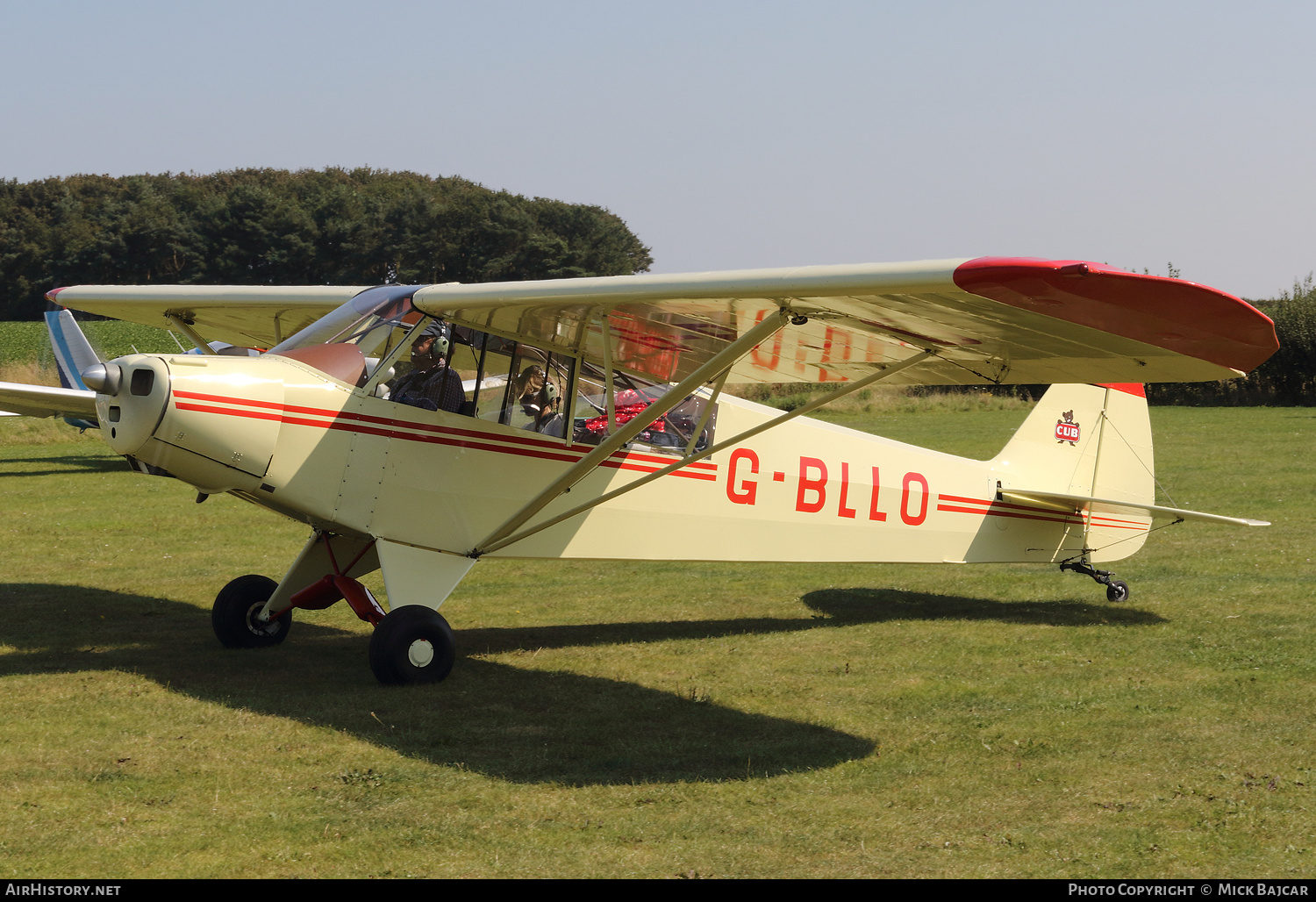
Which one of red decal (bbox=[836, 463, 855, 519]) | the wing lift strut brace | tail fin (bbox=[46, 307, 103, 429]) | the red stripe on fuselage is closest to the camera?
the wing lift strut brace

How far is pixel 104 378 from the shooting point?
590 cm

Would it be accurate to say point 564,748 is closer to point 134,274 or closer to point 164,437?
point 164,437

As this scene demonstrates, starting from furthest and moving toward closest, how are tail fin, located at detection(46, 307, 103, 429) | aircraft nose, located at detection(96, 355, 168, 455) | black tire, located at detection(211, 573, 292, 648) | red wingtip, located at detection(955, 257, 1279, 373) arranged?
tail fin, located at detection(46, 307, 103, 429), black tire, located at detection(211, 573, 292, 648), aircraft nose, located at detection(96, 355, 168, 455), red wingtip, located at detection(955, 257, 1279, 373)

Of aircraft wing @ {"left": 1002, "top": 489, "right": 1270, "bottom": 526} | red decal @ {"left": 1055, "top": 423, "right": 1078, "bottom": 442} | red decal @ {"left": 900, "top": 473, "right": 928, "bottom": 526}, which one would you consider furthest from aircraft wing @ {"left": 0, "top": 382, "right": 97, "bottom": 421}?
red decal @ {"left": 1055, "top": 423, "right": 1078, "bottom": 442}

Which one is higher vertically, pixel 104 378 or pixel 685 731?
pixel 104 378

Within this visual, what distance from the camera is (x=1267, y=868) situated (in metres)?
4.07

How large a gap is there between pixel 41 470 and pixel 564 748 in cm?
1786

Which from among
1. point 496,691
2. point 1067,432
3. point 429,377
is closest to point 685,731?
point 496,691

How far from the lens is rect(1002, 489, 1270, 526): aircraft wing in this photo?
8.50 meters

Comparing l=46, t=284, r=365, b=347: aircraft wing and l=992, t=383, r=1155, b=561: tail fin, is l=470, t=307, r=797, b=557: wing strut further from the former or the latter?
l=992, t=383, r=1155, b=561: tail fin

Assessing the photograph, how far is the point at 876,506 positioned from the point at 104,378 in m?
5.64

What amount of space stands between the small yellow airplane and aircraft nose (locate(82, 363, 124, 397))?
0.01 meters

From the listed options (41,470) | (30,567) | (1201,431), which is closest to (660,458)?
(30,567)
